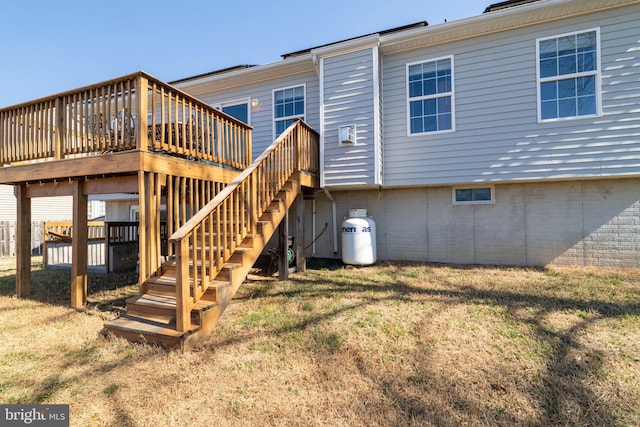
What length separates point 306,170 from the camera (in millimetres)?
6262

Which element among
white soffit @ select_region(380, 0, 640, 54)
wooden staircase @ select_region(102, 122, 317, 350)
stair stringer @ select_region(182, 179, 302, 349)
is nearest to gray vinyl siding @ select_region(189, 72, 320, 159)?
white soffit @ select_region(380, 0, 640, 54)

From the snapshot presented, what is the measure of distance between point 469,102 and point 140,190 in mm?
6057

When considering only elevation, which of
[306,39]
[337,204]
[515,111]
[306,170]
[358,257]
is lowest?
[358,257]

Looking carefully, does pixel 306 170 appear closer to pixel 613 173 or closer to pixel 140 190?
pixel 140 190

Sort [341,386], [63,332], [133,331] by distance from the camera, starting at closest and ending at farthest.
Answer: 1. [341,386]
2. [133,331]
3. [63,332]

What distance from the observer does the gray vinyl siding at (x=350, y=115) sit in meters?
6.29

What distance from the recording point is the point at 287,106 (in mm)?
7695

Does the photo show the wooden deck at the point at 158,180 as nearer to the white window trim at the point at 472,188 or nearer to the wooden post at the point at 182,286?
the wooden post at the point at 182,286

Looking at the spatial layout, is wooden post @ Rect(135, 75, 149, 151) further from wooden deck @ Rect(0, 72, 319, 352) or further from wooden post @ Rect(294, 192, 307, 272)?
wooden post @ Rect(294, 192, 307, 272)

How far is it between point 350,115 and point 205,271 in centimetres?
459

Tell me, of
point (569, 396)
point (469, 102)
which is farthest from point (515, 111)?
point (569, 396)

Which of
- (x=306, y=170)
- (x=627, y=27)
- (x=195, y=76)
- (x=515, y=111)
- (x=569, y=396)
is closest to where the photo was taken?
(x=569, y=396)

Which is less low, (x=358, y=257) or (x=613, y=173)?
(x=613, y=173)

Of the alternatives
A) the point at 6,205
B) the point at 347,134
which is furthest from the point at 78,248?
the point at 6,205
